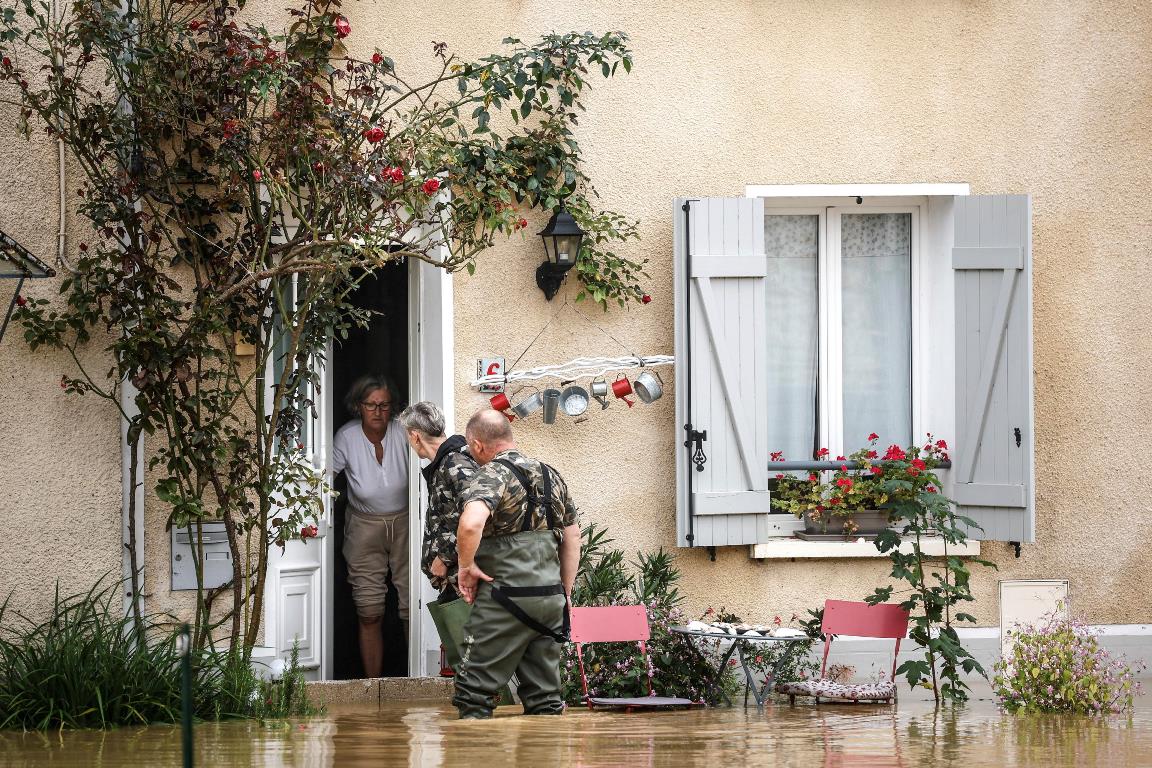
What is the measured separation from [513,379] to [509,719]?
2.34 m

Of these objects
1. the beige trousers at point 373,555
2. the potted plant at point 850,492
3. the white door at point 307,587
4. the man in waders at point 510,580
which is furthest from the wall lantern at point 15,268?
the potted plant at point 850,492

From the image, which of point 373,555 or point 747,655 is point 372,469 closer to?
point 373,555

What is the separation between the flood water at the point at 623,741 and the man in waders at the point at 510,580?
22cm

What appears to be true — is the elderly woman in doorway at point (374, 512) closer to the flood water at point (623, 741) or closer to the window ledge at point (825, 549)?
the flood water at point (623, 741)

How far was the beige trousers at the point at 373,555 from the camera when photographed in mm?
8508

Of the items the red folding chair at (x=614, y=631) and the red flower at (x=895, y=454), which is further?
the red flower at (x=895, y=454)

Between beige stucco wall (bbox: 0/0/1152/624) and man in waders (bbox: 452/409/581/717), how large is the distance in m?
1.90

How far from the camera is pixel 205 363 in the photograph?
7742 mm

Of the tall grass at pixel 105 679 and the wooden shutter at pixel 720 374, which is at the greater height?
the wooden shutter at pixel 720 374

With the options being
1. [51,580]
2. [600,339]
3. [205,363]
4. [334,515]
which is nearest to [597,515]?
[600,339]

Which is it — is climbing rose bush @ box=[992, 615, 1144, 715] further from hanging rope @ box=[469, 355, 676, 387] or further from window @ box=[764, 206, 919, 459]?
hanging rope @ box=[469, 355, 676, 387]

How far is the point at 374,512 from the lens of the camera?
8492 millimetres

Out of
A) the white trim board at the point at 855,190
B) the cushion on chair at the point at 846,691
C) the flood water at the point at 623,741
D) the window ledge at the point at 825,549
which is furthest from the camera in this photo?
the white trim board at the point at 855,190

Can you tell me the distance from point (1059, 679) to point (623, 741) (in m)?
2.55
